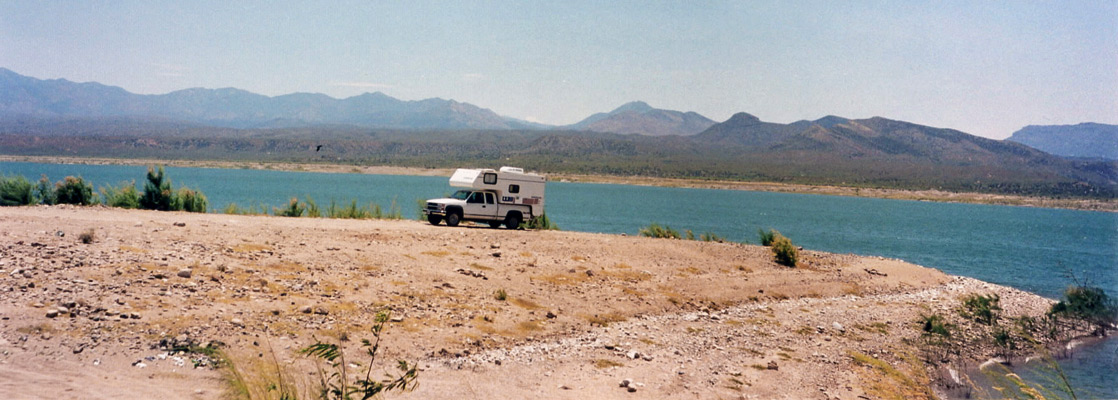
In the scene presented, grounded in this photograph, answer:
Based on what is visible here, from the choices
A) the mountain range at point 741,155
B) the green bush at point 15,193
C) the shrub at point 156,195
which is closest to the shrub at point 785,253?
the shrub at point 156,195

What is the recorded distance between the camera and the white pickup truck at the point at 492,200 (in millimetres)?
23078

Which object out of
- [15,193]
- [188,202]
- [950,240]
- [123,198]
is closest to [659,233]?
[188,202]

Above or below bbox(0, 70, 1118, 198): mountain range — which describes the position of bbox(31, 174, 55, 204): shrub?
below

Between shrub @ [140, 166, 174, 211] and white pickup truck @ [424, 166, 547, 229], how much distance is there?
8268mm

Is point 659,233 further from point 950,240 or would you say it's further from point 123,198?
point 950,240

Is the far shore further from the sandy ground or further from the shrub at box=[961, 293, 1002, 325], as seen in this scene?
the sandy ground

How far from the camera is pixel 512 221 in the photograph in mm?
24141

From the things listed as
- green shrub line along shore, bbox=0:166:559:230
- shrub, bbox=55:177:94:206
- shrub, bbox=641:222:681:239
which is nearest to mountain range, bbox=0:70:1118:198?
shrub, bbox=641:222:681:239

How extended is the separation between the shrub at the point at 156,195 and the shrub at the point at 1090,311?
2696 cm

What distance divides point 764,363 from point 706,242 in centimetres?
1250

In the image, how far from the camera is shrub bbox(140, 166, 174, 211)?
21.0 metres

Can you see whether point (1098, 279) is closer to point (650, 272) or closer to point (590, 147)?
point (650, 272)

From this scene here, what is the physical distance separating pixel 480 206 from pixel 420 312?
1155cm

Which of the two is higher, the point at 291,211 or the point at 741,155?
the point at 741,155
